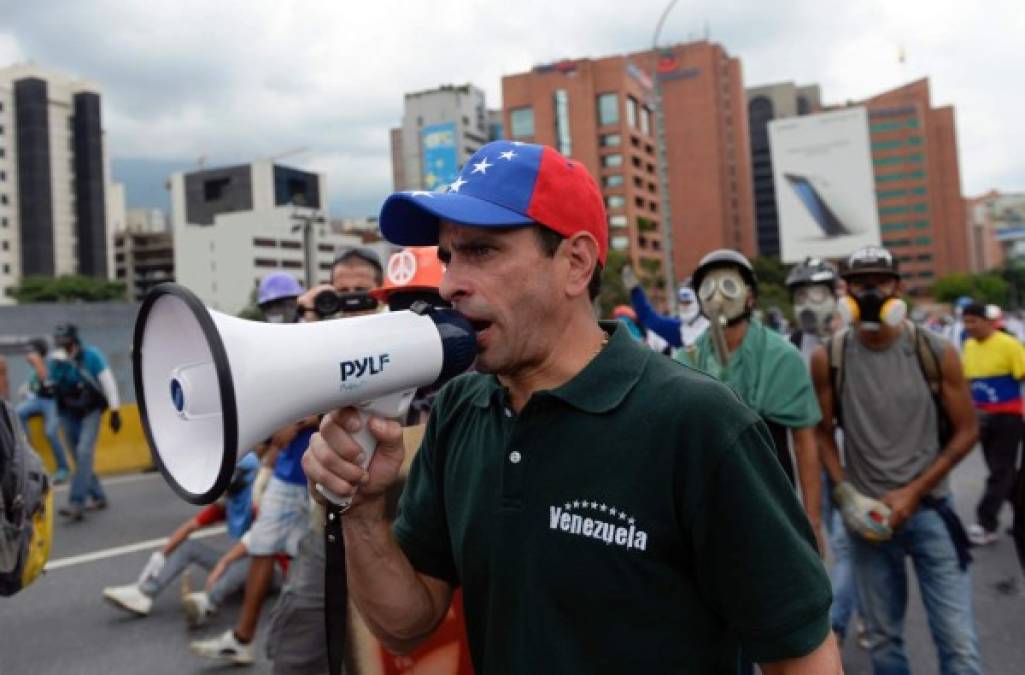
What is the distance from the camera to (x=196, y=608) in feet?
15.8

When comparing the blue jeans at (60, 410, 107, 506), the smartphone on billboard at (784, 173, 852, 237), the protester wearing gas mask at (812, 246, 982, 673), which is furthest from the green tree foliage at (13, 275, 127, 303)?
the protester wearing gas mask at (812, 246, 982, 673)

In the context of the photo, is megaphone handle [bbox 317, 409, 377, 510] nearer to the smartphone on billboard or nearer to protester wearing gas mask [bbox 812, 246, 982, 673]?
protester wearing gas mask [bbox 812, 246, 982, 673]

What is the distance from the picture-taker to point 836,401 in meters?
3.47

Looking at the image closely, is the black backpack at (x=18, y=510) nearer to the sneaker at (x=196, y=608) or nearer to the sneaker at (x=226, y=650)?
the sneaker at (x=226, y=650)

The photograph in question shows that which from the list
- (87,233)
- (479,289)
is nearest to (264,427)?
(479,289)

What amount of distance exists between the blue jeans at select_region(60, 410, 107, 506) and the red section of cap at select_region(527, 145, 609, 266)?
7.58m

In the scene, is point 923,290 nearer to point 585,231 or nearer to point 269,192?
point 269,192

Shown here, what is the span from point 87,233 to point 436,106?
48.1 m

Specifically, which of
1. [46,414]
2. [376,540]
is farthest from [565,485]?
[46,414]

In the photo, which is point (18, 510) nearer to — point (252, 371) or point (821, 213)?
point (252, 371)

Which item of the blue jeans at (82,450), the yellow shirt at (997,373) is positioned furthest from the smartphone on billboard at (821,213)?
the blue jeans at (82,450)

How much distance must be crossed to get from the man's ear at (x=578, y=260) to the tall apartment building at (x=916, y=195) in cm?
13896

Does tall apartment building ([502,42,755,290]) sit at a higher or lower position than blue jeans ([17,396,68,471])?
higher

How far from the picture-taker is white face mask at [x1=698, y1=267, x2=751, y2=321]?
146 inches
